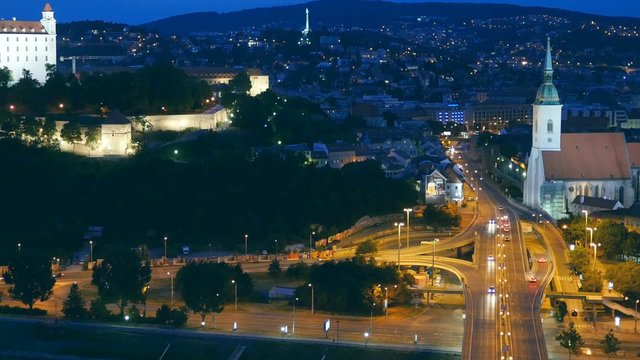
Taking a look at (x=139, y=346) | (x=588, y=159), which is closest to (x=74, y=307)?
(x=139, y=346)

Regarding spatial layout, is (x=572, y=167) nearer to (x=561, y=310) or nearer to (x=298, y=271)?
(x=298, y=271)

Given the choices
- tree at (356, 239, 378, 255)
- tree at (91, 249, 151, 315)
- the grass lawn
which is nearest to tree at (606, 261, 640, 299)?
tree at (356, 239, 378, 255)

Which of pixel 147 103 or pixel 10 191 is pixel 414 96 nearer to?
pixel 147 103

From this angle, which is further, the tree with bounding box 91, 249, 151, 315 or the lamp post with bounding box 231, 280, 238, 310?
the lamp post with bounding box 231, 280, 238, 310

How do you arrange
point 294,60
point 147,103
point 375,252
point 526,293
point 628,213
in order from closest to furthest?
point 526,293 < point 375,252 < point 628,213 < point 147,103 < point 294,60

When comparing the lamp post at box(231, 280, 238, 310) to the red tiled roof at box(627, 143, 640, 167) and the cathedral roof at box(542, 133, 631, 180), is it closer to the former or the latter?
the cathedral roof at box(542, 133, 631, 180)

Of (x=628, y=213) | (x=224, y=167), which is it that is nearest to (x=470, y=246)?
(x=628, y=213)
